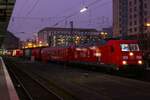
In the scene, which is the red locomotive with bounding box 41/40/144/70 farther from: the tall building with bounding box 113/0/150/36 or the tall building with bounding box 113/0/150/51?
the tall building with bounding box 113/0/150/36

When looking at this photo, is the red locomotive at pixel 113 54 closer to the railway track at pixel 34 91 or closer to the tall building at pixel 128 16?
the railway track at pixel 34 91

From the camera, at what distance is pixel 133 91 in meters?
19.5

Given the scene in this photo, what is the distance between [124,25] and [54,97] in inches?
4732

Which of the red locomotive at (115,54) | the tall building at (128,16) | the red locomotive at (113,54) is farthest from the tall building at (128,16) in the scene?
the red locomotive at (115,54)

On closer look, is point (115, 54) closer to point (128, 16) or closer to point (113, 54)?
point (113, 54)

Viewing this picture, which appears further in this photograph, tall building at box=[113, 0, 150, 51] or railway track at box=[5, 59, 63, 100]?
tall building at box=[113, 0, 150, 51]

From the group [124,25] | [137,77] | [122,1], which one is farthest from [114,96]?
[122,1]

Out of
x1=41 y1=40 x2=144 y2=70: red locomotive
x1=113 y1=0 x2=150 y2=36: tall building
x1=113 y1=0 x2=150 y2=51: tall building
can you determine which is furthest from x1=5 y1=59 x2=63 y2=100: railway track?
x1=113 y1=0 x2=150 y2=36: tall building

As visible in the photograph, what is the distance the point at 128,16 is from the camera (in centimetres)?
13725

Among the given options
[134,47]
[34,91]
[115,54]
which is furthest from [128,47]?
[34,91]

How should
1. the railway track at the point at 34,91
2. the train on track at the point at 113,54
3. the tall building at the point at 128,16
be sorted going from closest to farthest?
the railway track at the point at 34,91
the train on track at the point at 113,54
the tall building at the point at 128,16

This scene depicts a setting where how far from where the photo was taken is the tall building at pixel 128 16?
127 metres

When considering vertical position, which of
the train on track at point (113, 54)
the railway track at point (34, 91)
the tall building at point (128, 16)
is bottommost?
the railway track at point (34, 91)

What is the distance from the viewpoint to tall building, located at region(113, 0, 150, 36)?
12669cm
